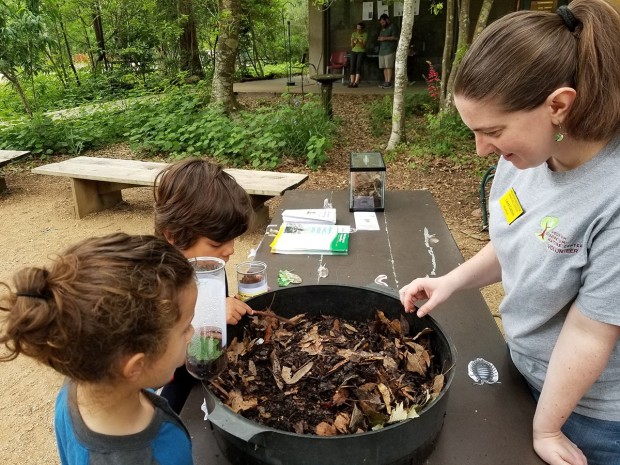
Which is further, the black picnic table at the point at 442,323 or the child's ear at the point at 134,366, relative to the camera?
the black picnic table at the point at 442,323

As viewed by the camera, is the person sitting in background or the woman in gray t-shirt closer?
the person sitting in background

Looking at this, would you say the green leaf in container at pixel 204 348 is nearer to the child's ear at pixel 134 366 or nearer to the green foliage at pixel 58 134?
the child's ear at pixel 134 366

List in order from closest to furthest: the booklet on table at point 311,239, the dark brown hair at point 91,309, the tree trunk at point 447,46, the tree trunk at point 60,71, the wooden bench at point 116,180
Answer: the dark brown hair at point 91,309 < the booklet on table at point 311,239 < the wooden bench at point 116,180 < the tree trunk at point 447,46 < the tree trunk at point 60,71

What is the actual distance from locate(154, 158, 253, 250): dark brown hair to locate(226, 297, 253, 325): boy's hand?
417 mm

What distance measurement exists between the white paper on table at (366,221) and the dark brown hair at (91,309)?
58.3 inches

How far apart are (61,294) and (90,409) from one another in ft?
0.83

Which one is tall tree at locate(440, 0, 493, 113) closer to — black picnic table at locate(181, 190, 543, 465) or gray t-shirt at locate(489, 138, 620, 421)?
black picnic table at locate(181, 190, 543, 465)

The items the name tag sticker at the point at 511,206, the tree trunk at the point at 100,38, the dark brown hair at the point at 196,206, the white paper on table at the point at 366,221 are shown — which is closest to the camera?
the name tag sticker at the point at 511,206

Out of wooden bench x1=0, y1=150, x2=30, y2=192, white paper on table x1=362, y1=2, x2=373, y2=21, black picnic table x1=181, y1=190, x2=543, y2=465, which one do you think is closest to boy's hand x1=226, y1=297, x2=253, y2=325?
black picnic table x1=181, y1=190, x2=543, y2=465

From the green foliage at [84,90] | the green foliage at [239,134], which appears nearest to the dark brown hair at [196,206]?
the green foliage at [239,134]

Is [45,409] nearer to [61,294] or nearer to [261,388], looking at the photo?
[261,388]

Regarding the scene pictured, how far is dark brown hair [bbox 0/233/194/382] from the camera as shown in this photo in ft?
2.56

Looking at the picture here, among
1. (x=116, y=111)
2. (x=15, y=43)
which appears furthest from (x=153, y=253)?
(x=116, y=111)

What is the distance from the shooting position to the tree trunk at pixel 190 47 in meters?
11.2
